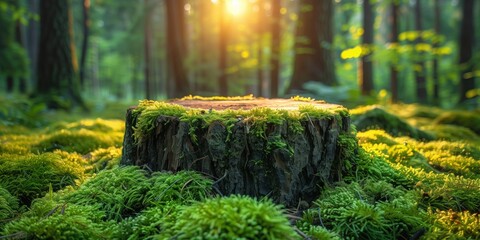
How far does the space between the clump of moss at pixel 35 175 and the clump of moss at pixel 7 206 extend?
140mm

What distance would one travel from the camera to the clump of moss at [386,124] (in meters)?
5.59

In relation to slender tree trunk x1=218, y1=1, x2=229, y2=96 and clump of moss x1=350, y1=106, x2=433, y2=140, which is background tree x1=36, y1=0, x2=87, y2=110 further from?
clump of moss x1=350, y1=106, x2=433, y2=140

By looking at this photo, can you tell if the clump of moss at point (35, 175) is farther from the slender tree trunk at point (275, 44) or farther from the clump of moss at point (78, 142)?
the slender tree trunk at point (275, 44)

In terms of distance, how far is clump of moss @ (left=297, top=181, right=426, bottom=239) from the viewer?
2596mm

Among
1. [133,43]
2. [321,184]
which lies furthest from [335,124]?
[133,43]

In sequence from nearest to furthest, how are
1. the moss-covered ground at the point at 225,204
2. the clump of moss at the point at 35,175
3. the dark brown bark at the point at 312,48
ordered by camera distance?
the moss-covered ground at the point at 225,204 → the clump of moss at the point at 35,175 → the dark brown bark at the point at 312,48

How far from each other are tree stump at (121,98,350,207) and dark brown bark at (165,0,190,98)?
791 centimetres

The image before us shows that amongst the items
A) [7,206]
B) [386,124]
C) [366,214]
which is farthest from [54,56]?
[366,214]

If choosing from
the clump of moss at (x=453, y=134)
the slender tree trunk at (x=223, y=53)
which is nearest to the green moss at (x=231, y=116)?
the clump of moss at (x=453, y=134)

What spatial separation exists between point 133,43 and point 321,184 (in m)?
28.4

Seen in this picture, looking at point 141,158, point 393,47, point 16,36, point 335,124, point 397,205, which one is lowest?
point 397,205

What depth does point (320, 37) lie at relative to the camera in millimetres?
10938

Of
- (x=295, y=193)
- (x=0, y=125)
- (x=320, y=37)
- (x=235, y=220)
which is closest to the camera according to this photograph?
(x=235, y=220)

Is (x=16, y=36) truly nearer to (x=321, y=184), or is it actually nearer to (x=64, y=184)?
(x=64, y=184)
